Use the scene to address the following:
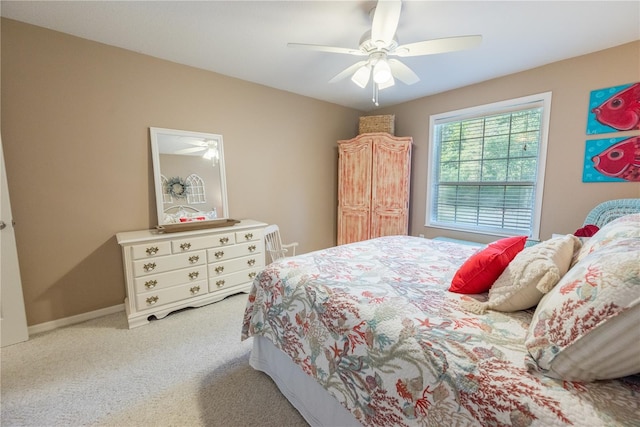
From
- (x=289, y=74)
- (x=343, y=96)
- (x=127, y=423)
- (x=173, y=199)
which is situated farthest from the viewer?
(x=343, y=96)

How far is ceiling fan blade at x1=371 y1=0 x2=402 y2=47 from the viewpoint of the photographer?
4.68 ft

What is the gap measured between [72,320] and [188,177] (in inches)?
64.5

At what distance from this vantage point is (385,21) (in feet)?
5.06

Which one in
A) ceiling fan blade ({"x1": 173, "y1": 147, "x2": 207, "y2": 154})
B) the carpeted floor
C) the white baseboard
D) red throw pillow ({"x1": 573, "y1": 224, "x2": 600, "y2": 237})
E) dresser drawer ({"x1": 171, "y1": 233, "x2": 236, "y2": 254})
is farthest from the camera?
ceiling fan blade ({"x1": 173, "y1": 147, "x2": 207, "y2": 154})

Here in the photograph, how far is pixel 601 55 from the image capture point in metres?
2.28

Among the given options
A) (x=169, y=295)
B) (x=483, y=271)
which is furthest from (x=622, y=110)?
(x=169, y=295)

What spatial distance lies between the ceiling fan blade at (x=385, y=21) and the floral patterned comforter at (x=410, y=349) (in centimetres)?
150

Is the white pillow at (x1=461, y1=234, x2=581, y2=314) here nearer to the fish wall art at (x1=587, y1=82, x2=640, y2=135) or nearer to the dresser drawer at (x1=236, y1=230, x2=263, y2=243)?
the fish wall art at (x1=587, y1=82, x2=640, y2=135)

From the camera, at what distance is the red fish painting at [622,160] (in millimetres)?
2156

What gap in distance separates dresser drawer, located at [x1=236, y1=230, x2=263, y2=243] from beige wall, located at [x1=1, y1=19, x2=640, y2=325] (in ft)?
1.47

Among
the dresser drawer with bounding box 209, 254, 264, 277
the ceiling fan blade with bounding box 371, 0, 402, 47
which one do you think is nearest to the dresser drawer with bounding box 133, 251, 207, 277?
the dresser drawer with bounding box 209, 254, 264, 277

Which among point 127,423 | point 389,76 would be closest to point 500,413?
point 127,423

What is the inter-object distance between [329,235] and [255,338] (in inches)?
101

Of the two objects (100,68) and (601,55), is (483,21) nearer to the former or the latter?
(601,55)
